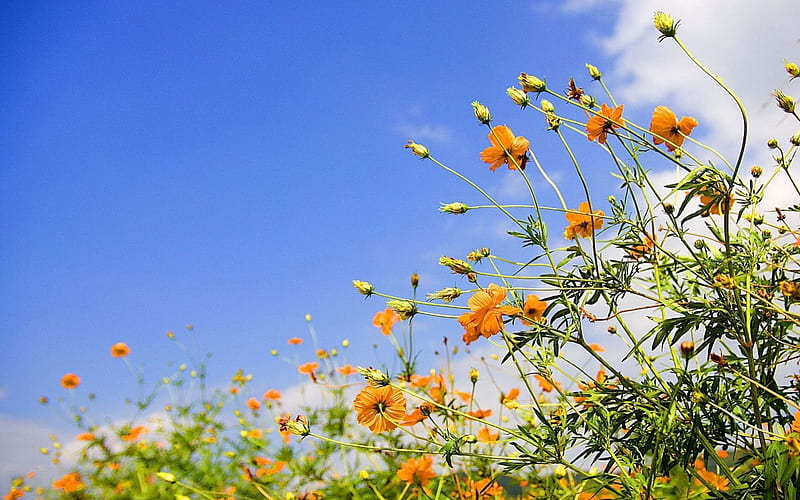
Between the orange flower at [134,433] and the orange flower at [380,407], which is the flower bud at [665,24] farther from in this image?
the orange flower at [134,433]

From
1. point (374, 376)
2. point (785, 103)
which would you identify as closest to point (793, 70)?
point (785, 103)

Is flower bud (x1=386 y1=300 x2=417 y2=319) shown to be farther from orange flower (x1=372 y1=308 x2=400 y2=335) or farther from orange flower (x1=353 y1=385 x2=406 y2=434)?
orange flower (x1=372 y1=308 x2=400 y2=335)

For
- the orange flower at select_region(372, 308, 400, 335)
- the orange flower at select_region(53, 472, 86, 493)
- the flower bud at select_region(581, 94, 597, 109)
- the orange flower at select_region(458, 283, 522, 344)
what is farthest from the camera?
the orange flower at select_region(53, 472, 86, 493)

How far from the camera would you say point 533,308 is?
1.27 m

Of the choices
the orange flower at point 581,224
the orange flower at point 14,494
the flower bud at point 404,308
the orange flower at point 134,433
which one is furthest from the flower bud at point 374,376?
the orange flower at point 14,494

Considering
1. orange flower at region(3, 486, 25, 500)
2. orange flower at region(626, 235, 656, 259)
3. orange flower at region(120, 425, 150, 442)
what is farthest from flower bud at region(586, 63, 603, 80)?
orange flower at region(3, 486, 25, 500)

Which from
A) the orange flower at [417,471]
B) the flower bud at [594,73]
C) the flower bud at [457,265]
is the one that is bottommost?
the orange flower at [417,471]

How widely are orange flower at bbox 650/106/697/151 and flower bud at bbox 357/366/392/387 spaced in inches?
30.1

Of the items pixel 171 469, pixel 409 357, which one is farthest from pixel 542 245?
pixel 171 469

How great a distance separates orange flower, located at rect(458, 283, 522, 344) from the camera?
1226mm

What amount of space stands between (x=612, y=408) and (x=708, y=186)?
18.5 inches

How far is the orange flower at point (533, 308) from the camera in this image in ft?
4.18

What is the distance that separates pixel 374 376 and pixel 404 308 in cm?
15

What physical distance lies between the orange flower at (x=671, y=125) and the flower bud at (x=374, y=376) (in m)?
0.76
